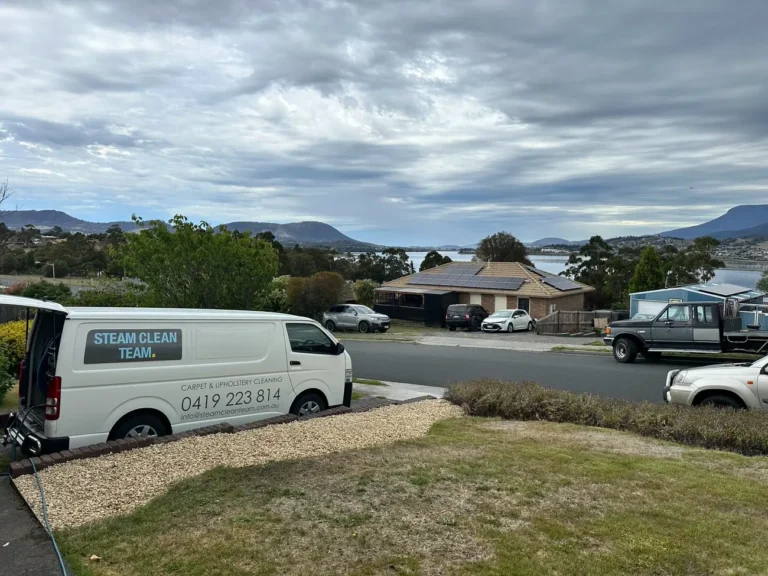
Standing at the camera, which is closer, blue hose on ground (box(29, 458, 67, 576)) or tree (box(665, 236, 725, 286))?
blue hose on ground (box(29, 458, 67, 576))

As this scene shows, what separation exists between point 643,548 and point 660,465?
8.38 ft

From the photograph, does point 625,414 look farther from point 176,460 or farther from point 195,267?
point 195,267

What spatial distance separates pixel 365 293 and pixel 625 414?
4159 centimetres

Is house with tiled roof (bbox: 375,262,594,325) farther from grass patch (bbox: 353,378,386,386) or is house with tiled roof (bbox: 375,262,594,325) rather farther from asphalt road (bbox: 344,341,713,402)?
grass patch (bbox: 353,378,386,386)

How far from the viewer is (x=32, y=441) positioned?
22.6 feet

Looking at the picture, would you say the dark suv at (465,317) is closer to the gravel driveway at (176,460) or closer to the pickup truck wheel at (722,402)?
the pickup truck wheel at (722,402)

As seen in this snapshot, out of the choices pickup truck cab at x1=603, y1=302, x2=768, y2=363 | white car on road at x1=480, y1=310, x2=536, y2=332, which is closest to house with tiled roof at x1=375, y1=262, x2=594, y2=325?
white car on road at x1=480, y1=310, x2=536, y2=332

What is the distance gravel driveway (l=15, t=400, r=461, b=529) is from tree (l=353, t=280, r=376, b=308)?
134 ft

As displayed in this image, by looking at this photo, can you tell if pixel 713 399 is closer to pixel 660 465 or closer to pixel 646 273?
pixel 660 465

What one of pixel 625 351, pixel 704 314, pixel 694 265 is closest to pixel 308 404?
pixel 625 351

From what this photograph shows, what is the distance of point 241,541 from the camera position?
4453mm

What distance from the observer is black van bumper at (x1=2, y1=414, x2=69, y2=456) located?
6.79m

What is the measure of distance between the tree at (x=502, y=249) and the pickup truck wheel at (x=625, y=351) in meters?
66.3

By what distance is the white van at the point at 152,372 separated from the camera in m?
6.91
